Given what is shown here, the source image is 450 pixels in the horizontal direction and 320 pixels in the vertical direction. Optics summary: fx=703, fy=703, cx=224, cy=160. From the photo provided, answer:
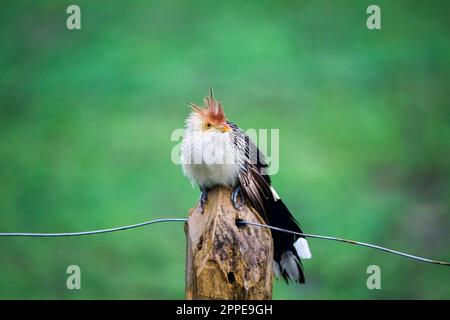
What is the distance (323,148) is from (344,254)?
252cm

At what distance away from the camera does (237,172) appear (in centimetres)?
424

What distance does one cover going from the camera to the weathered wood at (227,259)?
3389 millimetres

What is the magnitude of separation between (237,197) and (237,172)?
0.27 m

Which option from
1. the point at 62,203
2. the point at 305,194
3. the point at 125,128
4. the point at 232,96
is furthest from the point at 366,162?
the point at 62,203

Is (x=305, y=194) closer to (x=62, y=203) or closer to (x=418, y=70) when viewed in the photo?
(x=62, y=203)

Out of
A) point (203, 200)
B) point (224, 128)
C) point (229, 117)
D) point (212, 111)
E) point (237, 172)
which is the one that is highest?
point (229, 117)

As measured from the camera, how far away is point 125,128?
1048cm

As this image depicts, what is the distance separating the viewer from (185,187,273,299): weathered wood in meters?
3.39

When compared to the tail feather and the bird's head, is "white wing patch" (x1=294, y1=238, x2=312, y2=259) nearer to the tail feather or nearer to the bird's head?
the tail feather

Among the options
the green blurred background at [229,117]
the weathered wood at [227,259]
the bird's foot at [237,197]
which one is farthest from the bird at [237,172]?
the green blurred background at [229,117]
